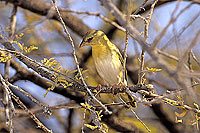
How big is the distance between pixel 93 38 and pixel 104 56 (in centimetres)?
28

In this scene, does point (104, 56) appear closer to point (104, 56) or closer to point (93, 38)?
point (104, 56)

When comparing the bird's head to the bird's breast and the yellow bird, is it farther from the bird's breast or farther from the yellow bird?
the bird's breast

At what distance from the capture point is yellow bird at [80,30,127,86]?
373 cm

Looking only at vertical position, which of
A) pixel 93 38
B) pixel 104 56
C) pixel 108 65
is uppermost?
pixel 93 38

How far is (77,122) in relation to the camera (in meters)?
5.08

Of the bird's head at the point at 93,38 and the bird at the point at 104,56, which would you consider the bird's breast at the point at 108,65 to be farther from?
the bird's head at the point at 93,38

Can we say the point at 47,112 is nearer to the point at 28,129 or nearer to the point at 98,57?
the point at 98,57

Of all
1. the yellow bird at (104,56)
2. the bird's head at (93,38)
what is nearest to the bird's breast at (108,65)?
the yellow bird at (104,56)

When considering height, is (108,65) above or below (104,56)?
below

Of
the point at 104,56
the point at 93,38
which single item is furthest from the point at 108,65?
the point at 93,38

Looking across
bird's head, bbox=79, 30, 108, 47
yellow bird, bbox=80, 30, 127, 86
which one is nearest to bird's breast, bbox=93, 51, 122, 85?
yellow bird, bbox=80, 30, 127, 86

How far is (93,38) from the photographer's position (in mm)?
3789

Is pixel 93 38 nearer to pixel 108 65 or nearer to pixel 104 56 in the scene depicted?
pixel 104 56

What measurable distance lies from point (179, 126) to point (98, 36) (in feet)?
7.35
